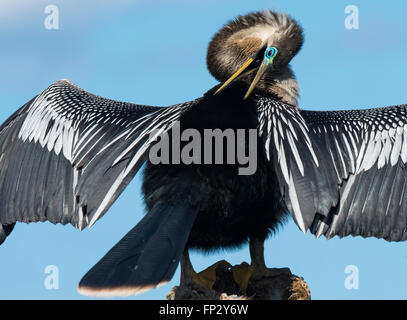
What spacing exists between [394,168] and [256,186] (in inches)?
44.7

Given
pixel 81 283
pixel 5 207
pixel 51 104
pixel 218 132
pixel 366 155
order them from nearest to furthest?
pixel 81 283 → pixel 218 132 → pixel 366 155 → pixel 5 207 → pixel 51 104

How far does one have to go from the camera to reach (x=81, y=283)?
4582mm

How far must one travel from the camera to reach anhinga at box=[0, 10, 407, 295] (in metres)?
5.18

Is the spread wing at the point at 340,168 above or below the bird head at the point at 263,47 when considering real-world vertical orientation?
below

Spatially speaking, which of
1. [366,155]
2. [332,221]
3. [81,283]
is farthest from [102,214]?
[366,155]

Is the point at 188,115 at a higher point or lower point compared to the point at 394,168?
higher

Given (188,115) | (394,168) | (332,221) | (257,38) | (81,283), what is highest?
(257,38)

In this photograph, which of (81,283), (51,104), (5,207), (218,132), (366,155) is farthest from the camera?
(51,104)

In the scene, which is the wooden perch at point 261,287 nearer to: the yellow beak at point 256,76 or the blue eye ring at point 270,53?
the yellow beak at point 256,76

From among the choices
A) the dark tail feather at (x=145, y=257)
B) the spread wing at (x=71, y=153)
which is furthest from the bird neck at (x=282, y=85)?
the dark tail feather at (x=145, y=257)

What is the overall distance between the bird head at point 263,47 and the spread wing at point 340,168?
748 mm

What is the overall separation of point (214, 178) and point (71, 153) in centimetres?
119

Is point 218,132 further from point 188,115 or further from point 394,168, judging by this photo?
point 394,168

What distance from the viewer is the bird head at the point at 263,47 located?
6.80 metres
